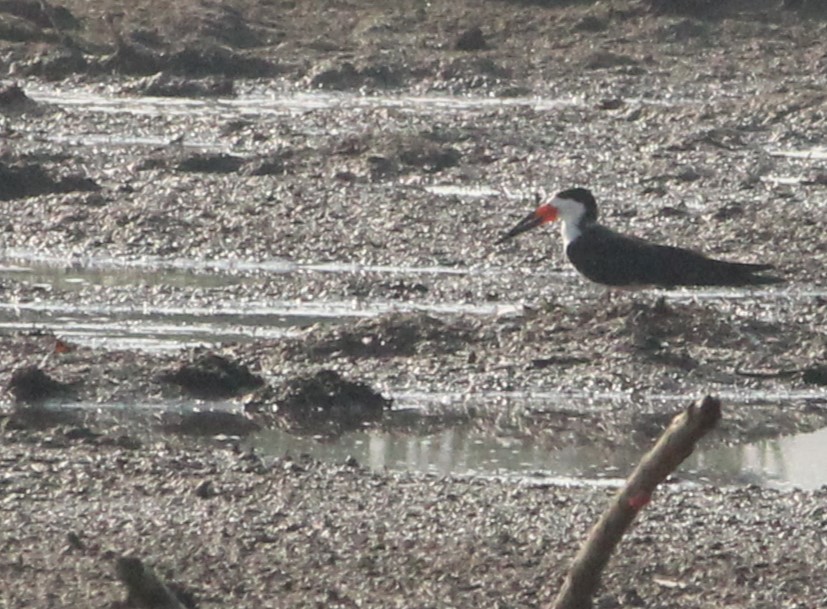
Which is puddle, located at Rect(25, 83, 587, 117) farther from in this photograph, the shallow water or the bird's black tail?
the bird's black tail

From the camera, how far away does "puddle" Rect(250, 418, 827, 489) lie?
765cm

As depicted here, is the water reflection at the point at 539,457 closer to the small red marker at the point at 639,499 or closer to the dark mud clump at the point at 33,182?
the small red marker at the point at 639,499

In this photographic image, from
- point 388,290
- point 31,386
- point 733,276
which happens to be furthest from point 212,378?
point 733,276

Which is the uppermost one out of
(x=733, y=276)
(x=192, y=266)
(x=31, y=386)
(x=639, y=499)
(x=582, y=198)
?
(x=639, y=499)

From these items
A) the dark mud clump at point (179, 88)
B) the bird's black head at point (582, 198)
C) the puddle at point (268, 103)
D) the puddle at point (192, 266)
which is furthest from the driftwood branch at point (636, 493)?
the dark mud clump at point (179, 88)

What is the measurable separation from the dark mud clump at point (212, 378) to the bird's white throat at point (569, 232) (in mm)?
2568

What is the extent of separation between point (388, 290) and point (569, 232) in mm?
945

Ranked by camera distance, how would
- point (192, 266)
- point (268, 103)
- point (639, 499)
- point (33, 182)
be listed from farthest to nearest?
point (268, 103) < point (33, 182) < point (192, 266) < point (639, 499)

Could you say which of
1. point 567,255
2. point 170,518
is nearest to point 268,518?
point 170,518

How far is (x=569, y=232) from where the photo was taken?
11109 millimetres

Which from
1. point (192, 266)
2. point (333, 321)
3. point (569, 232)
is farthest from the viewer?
point (192, 266)

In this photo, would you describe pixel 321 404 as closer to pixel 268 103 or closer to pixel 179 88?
pixel 268 103

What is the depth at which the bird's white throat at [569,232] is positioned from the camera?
1098cm

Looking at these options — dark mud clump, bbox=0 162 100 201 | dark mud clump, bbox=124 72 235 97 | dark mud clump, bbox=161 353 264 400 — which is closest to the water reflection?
dark mud clump, bbox=161 353 264 400
